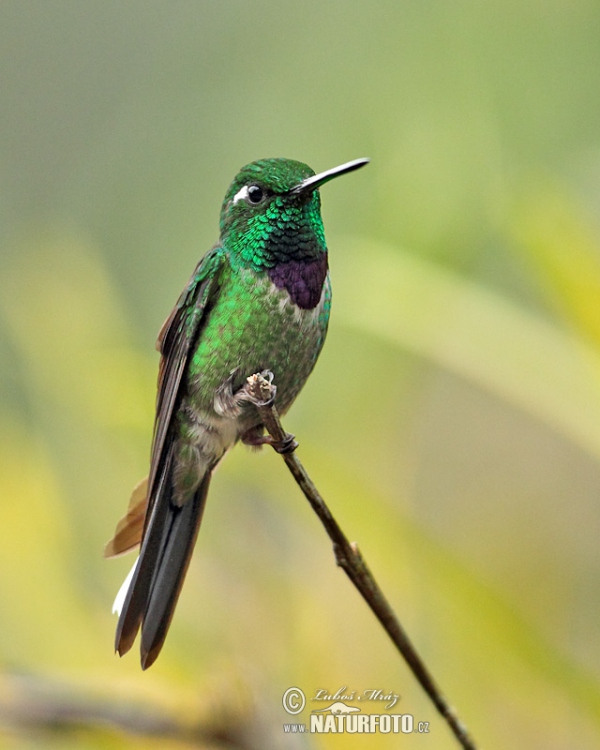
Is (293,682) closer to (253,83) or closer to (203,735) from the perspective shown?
(203,735)

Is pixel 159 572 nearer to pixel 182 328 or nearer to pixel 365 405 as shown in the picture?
pixel 182 328

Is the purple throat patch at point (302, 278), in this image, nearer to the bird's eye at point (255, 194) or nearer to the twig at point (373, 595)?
the bird's eye at point (255, 194)

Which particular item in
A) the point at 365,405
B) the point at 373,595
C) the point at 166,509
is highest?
the point at 365,405

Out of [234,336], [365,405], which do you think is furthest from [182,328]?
[365,405]

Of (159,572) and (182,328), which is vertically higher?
(182,328)

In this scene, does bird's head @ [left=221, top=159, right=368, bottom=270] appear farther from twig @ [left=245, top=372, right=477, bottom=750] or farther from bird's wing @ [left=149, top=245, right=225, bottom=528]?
twig @ [left=245, top=372, right=477, bottom=750]

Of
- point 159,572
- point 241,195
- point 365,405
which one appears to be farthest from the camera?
point 365,405
